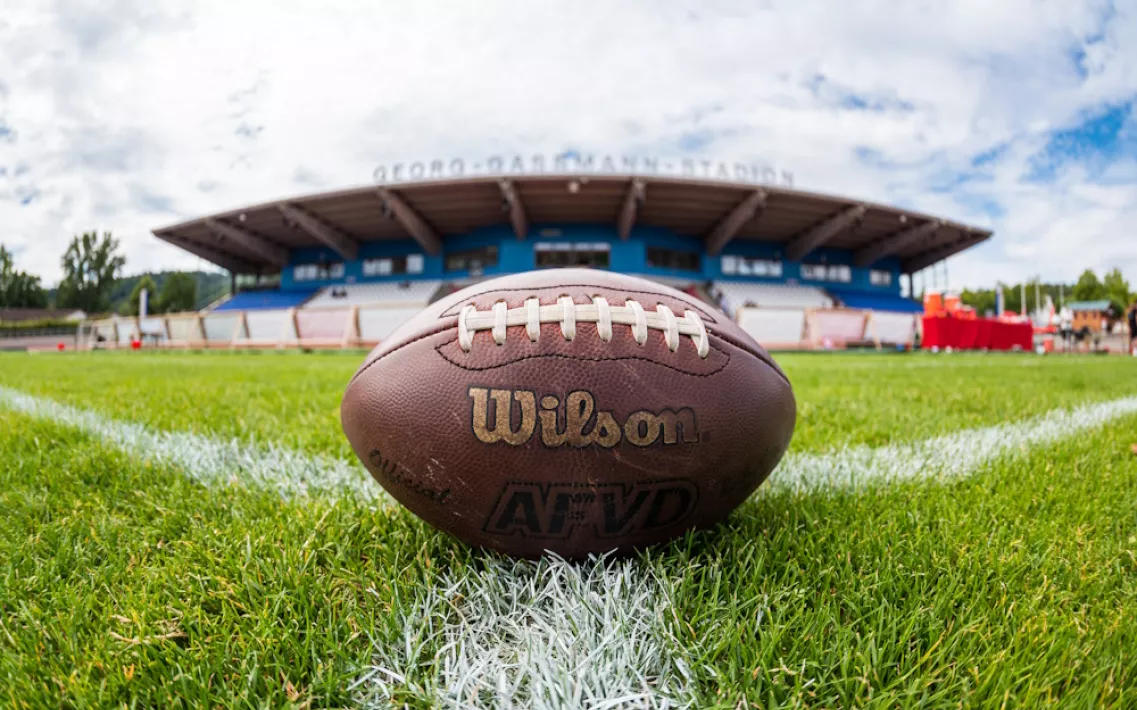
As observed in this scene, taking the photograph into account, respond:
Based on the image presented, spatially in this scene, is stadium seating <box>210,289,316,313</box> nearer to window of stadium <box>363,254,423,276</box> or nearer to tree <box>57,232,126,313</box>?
window of stadium <box>363,254,423,276</box>

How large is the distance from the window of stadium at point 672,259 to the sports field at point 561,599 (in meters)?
20.7

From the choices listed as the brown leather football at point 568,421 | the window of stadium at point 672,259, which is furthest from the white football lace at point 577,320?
the window of stadium at point 672,259

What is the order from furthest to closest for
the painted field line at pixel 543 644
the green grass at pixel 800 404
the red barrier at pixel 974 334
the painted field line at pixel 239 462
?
the red barrier at pixel 974 334 < the green grass at pixel 800 404 < the painted field line at pixel 239 462 < the painted field line at pixel 543 644

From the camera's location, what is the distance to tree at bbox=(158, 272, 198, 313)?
44.4m

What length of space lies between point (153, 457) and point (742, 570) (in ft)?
4.67

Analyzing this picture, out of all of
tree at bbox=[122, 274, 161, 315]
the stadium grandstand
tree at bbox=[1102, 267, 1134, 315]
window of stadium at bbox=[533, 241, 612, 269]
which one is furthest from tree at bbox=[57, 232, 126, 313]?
tree at bbox=[1102, 267, 1134, 315]

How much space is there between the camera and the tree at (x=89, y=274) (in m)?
47.8

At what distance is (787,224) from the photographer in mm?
21328

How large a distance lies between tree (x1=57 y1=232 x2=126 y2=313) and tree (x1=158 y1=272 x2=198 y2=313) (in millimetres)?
7364

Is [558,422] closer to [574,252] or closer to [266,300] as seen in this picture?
[574,252]

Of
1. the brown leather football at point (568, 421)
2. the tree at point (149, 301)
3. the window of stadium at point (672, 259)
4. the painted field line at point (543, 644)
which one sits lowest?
the painted field line at point (543, 644)

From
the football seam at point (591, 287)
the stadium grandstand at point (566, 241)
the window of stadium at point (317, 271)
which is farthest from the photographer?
the window of stadium at point (317, 271)

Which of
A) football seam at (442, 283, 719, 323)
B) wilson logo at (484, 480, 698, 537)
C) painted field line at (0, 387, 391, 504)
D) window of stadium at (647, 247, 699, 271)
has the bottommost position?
painted field line at (0, 387, 391, 504)

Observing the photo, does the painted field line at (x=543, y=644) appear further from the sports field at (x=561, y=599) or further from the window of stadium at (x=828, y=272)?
the window of stadium at (x=828, y=272)
